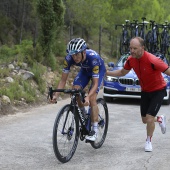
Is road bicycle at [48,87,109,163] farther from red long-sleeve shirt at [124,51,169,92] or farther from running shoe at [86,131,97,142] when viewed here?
red long-sleeve shirt at [124,51,169,92]

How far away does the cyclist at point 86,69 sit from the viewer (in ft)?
19.2

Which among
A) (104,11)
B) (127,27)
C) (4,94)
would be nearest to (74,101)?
(4,94)

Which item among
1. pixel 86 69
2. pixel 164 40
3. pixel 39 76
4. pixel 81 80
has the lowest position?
pixel 39 76

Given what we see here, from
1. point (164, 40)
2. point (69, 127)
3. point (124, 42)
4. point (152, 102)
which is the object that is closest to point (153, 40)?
point (164, 40)

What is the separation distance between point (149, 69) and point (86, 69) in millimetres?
1009

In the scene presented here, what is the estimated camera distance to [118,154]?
6.41 m

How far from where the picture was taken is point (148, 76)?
646 centimetres

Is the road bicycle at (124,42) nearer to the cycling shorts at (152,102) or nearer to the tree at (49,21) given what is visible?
the tree at (49,21)

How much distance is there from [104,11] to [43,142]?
15.9m

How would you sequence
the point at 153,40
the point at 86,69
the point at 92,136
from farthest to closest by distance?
the point at 153,40 < the point at 86,69 < the point at 92,136

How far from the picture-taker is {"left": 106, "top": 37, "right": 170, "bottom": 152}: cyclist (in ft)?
20.6

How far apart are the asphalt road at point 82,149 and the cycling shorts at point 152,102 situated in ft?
2.22

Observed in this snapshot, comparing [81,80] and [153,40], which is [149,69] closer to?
[81,80]

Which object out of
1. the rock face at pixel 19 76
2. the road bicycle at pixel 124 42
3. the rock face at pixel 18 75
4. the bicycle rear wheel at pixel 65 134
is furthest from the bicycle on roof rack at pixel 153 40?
the bicycle rear wheel at pixel 65 134
